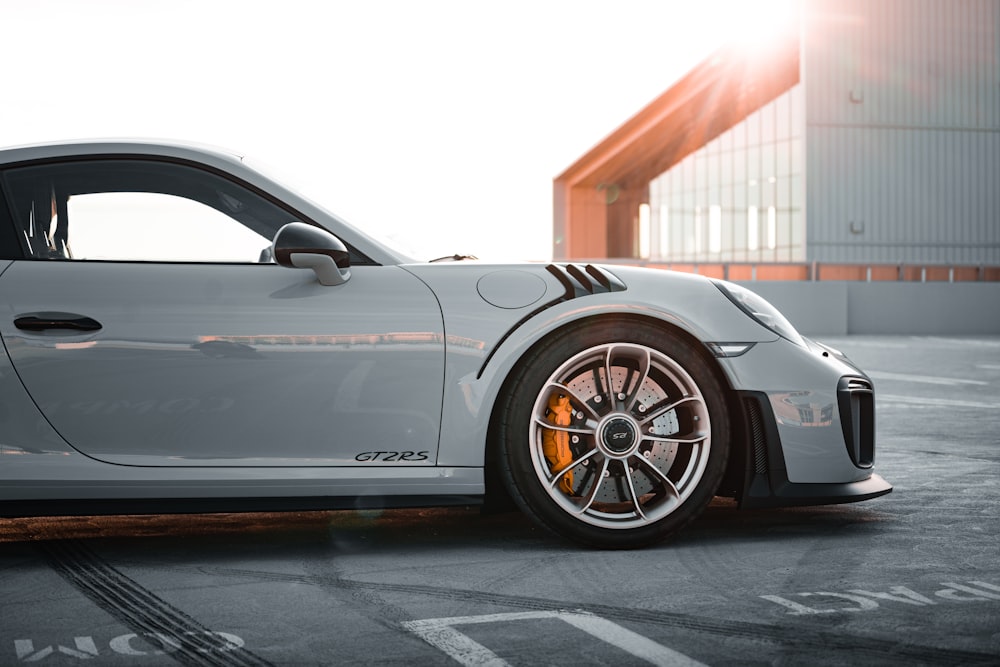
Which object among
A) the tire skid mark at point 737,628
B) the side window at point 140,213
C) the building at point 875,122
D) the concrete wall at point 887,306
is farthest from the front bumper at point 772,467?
the building at point 875,122

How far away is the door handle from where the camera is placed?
142 inches

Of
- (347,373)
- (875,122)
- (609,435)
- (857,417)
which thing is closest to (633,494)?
(609,435)

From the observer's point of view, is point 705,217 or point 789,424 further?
point 705,217

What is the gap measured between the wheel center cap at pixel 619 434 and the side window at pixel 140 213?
1.29m

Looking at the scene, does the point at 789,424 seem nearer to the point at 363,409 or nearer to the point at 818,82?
the point at 363,409

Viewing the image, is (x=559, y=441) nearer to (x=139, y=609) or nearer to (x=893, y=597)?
(x=893, y=597)

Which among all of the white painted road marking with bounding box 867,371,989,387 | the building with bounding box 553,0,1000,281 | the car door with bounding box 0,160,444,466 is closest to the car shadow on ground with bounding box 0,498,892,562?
the car door with bounding box 0,160,444,466

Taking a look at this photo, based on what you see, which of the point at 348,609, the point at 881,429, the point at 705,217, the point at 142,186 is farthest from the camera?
the point at 705,217

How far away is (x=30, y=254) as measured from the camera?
3.76 meters

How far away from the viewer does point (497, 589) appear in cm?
339

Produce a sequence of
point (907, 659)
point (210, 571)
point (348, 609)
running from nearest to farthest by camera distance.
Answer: point (907, 659)
point (348, 609)
point (210, 571)

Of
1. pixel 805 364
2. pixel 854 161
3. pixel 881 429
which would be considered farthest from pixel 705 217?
pixel 805 364

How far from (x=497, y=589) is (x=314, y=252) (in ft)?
3.99

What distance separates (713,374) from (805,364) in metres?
0.33
